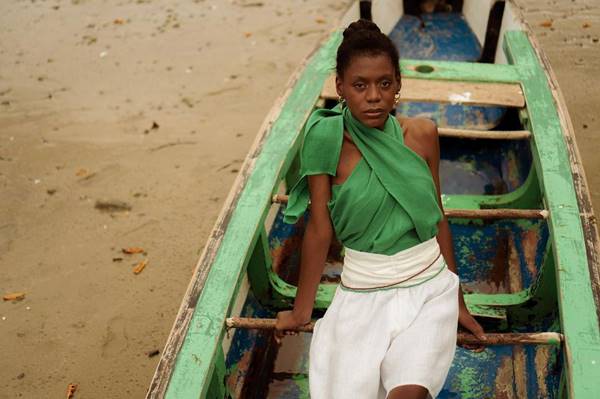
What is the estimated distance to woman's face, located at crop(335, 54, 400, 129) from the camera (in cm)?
174

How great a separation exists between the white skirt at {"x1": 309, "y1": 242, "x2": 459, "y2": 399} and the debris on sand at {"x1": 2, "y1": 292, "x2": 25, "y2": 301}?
2616 mm

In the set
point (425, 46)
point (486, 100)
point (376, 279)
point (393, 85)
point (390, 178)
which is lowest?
point (425, 46)

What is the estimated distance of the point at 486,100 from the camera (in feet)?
11.1

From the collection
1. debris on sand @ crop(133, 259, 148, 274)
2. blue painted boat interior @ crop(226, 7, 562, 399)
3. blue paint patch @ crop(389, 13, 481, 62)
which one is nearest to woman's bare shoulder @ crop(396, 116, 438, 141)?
blue painted boat interior @ crop(226, 7, 562, 399)

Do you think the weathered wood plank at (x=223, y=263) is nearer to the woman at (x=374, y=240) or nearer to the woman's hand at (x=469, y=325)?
the woman at (x=374, y=240)

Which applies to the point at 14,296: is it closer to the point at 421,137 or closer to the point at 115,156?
the point at 115,156

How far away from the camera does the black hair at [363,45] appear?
1.74 m

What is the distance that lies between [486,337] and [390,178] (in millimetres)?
668

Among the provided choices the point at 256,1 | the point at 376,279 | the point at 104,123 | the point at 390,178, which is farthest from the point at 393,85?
the point at 256,1

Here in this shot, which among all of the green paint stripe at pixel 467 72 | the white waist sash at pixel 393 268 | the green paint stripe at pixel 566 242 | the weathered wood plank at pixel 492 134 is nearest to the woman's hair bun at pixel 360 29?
the white waist sash at pixel 393 268

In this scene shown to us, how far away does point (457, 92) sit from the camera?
3.46m

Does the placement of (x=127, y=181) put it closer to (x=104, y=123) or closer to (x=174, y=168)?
(x=174, y=168)

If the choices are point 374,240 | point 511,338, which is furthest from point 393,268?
point 511,338

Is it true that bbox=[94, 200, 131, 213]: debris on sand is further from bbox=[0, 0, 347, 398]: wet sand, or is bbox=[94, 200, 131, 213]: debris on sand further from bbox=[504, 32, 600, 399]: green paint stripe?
bbox=[504, 32, 600, 399]: green paint stripe
